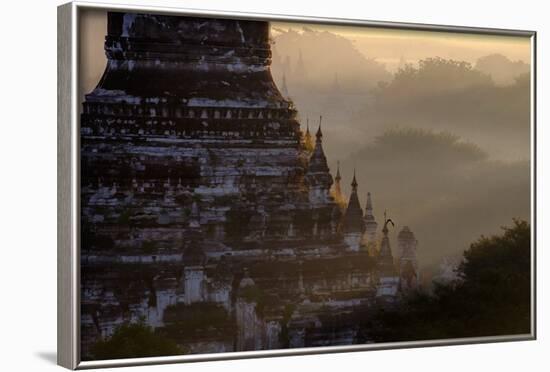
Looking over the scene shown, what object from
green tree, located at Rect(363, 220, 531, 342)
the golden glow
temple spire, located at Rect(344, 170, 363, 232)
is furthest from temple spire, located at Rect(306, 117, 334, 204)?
green tree, located at Rect(363, 220, 531, 342)

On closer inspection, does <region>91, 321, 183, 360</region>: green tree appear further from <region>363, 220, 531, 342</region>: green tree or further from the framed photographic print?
<region>363, 220, 531, 342</region>: green tree

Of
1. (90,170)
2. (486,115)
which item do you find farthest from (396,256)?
(90,170)

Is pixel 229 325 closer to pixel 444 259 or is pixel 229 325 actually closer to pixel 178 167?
pixel 178 167

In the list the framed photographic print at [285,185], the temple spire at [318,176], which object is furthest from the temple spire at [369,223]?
the temple spire at [318,176]

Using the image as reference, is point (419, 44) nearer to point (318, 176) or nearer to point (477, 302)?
point (318, 176)

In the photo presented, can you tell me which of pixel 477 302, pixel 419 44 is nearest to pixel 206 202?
pixel 419 44
